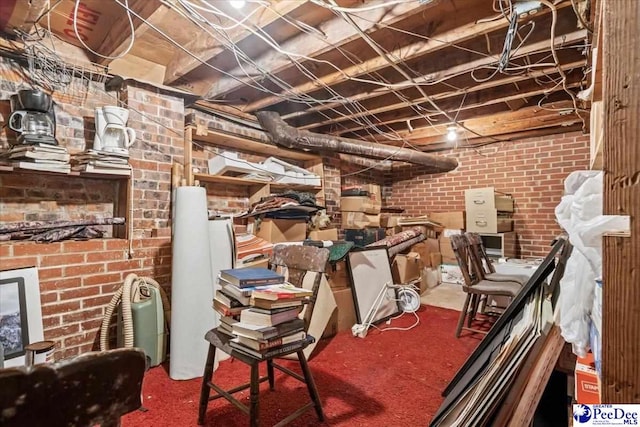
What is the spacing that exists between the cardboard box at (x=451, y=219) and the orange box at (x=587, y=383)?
4.00 m

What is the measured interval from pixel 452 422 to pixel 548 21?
2438 mm

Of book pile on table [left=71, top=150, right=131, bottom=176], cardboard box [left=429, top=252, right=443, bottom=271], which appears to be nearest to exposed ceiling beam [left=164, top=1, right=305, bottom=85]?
book pile on table [left=71, top=150, right=131, bottom=176]

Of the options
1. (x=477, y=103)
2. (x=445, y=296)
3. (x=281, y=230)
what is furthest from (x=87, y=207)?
(x=445, y=296)

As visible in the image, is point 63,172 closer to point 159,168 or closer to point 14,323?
point 159,168

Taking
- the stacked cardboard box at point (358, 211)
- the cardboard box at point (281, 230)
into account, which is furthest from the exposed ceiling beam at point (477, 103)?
the cardboard box at point (281, 230)

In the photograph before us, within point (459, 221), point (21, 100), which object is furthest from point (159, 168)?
point (459, 221)

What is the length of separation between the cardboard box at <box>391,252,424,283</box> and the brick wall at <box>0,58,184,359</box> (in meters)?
2.51

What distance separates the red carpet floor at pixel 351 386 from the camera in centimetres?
180

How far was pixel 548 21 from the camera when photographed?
2.12 meters

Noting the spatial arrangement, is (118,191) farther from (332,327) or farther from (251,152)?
(332,327)

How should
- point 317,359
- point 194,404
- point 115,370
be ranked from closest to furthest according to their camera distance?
point 115,370 → point 194,404 → point 317,359

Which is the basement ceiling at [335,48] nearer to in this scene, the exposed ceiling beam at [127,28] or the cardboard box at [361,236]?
the exposed ceiling beam at [127,28]

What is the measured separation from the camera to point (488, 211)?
441 cm

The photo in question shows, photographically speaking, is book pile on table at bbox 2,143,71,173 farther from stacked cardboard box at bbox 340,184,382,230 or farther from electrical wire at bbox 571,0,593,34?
stacked cardboard box at bbox 340,184,382,230
